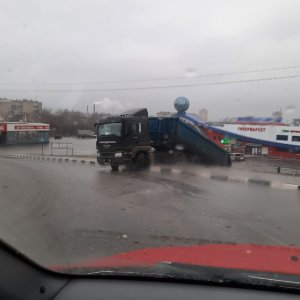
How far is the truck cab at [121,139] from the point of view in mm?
21203

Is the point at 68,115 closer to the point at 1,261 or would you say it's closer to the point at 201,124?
the point at 201,124

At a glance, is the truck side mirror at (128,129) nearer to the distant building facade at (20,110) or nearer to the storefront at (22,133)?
the storefront at (22,133)

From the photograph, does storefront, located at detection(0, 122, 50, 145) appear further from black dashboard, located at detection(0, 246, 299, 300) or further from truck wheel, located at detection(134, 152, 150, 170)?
black dashboard, located at detection(0, 246, 299, 300)

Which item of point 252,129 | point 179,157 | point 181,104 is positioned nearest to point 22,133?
point 252,129

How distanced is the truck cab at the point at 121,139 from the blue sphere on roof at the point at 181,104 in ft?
→ 16.1

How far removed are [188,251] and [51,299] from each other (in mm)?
1352

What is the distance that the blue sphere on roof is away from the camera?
26406mm

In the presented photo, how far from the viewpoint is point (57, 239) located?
7.02 meters

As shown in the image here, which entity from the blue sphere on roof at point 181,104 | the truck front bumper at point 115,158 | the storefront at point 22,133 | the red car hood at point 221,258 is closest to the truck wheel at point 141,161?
the truck front bumper at point 115,158

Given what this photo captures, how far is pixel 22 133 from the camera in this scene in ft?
212

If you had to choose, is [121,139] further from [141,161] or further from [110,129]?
[141,161]

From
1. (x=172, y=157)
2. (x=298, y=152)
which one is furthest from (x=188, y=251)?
(x=298, y=152)

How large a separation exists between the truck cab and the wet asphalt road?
5717mm

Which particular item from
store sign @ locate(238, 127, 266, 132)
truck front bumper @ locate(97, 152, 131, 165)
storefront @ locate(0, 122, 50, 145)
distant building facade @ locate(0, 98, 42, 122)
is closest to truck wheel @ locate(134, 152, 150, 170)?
truck front bumper @ locate(97, 152, 131, 165)
